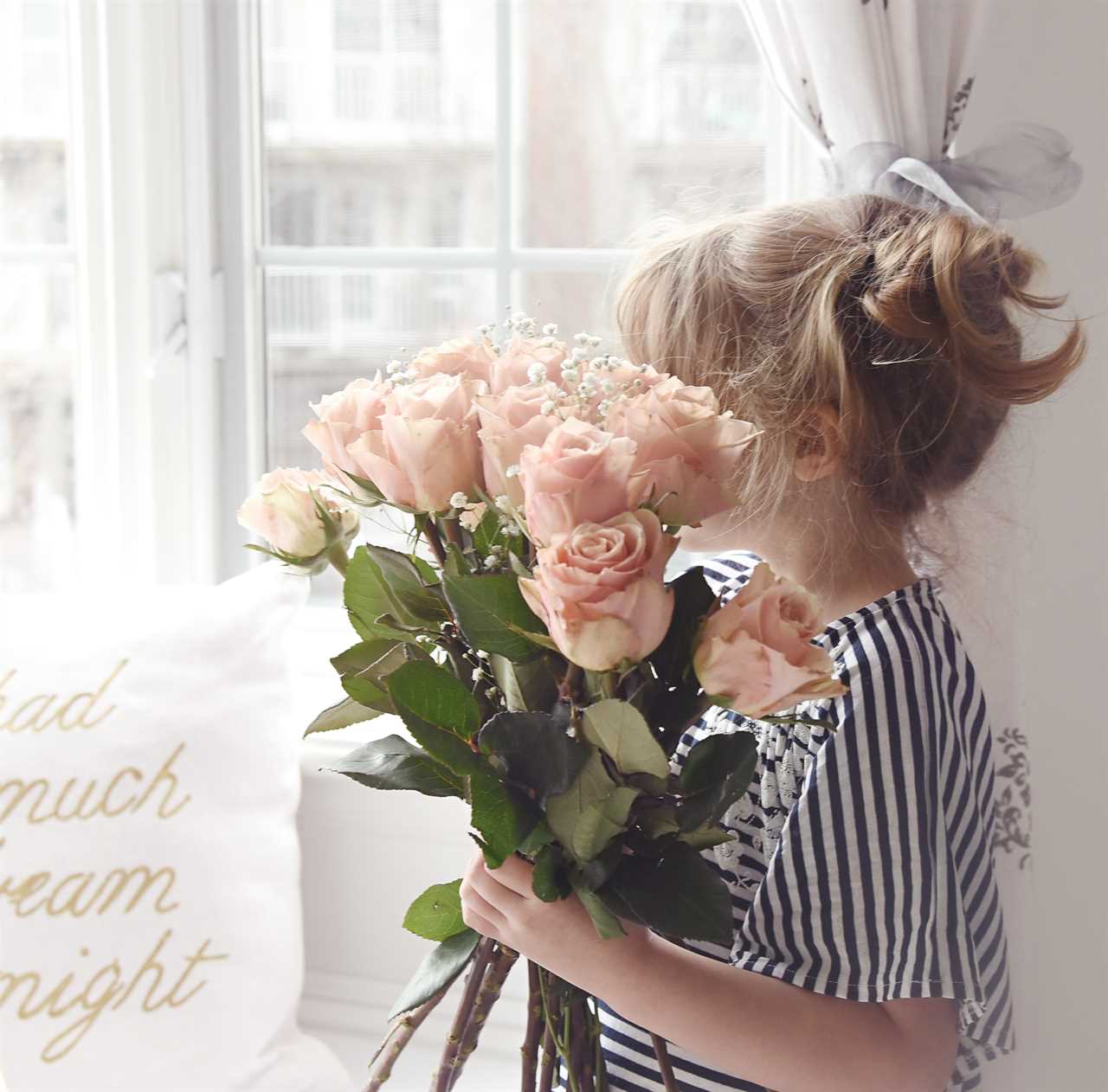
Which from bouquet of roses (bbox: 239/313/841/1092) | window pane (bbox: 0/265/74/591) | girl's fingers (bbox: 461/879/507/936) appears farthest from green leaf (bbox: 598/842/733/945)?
window pane (bbox: 0/265/74/591)

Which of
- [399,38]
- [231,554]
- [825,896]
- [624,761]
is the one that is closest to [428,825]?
[231,554]

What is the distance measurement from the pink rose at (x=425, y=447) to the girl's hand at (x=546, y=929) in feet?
0.78

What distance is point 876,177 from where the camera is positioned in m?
0.98

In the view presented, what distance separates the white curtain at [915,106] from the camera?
0.97 meters

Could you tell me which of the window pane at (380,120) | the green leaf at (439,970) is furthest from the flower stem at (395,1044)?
the window pane at (380,120)

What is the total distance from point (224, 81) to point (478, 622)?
1.13m

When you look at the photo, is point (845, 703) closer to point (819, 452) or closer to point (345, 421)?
point (819, 452)

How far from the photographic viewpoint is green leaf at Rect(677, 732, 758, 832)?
0.63 metres

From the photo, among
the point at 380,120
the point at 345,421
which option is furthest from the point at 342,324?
the point at 345,421

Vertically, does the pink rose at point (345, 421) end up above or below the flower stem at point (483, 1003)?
above

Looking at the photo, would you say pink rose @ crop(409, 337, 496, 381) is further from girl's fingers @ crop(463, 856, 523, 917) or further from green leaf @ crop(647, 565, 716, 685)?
girl's fingers @ crop(463, 856, 523, 917)

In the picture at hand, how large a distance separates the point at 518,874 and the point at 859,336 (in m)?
0.42

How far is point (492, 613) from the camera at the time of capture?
607 millimetres

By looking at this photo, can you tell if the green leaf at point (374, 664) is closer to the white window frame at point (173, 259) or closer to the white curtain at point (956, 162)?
the white curtain at point (956, 162)
